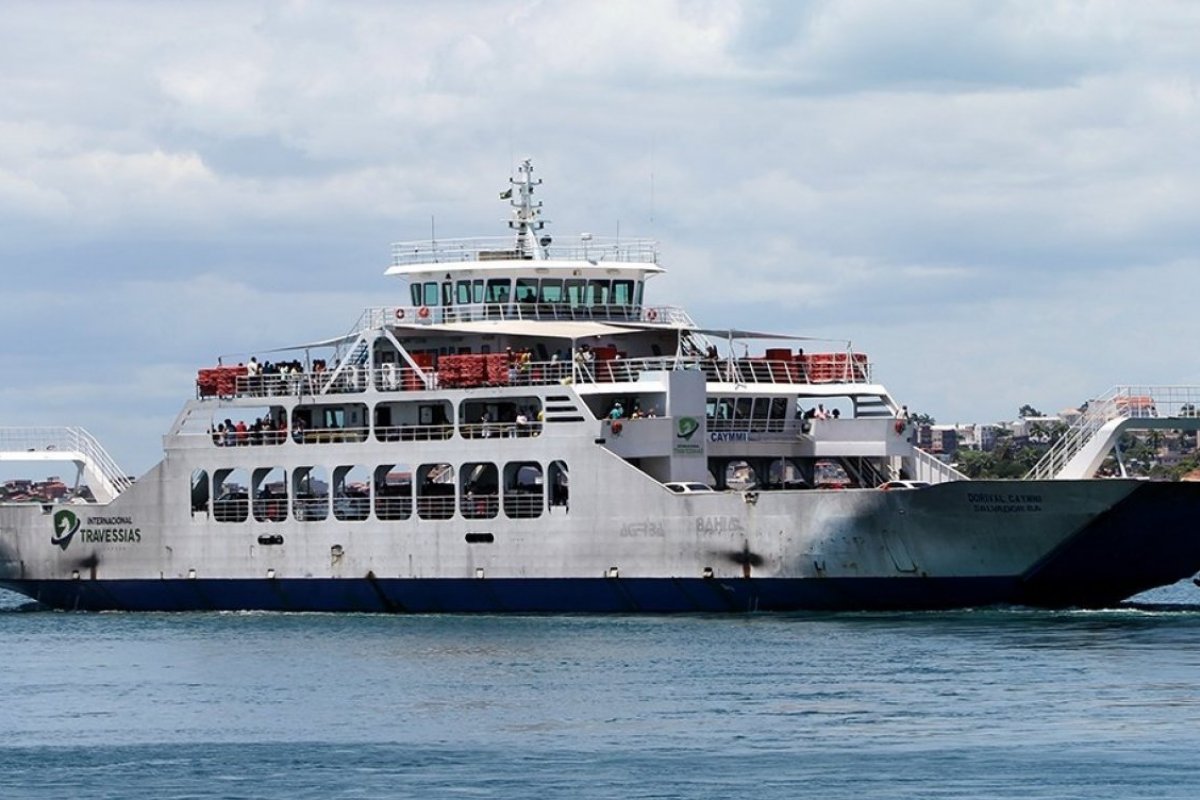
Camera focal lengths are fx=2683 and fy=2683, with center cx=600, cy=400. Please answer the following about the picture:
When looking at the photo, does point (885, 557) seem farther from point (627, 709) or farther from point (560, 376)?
point (627, 709)

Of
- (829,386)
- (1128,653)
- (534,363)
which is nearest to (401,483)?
(534,363)

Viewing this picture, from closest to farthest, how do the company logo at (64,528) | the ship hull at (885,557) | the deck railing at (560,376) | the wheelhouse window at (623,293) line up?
the ship hull at (885,557) → the deck railing at (560,376) → the wheelhouse window at (623,293) → the company logo at (64,528)

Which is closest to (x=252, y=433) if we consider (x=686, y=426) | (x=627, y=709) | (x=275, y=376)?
(x=275, y=376)

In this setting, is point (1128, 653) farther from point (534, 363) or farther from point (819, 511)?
point (534, 363)

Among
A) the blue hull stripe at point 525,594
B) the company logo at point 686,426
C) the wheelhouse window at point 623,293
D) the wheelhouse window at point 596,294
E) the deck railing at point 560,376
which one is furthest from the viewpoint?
the wheelhouse window at point 623,293

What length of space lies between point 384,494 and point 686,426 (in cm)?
745

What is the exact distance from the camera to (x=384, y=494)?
56.6m

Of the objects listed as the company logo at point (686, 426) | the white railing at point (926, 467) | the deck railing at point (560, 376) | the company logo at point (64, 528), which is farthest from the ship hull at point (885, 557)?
the company logo at point (64, 528)

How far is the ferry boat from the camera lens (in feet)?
162

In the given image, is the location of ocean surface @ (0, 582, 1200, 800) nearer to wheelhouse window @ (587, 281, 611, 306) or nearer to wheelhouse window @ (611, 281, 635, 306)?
wheelhouse window @ (587, 281, 611, 306)

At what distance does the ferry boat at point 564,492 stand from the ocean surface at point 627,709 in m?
1.07

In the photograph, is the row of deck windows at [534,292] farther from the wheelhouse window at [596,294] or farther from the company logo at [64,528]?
→ the company logo at [64,528]

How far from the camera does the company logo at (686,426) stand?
52750 millimetres

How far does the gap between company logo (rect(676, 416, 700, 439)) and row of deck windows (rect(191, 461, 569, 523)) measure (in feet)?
7.81
